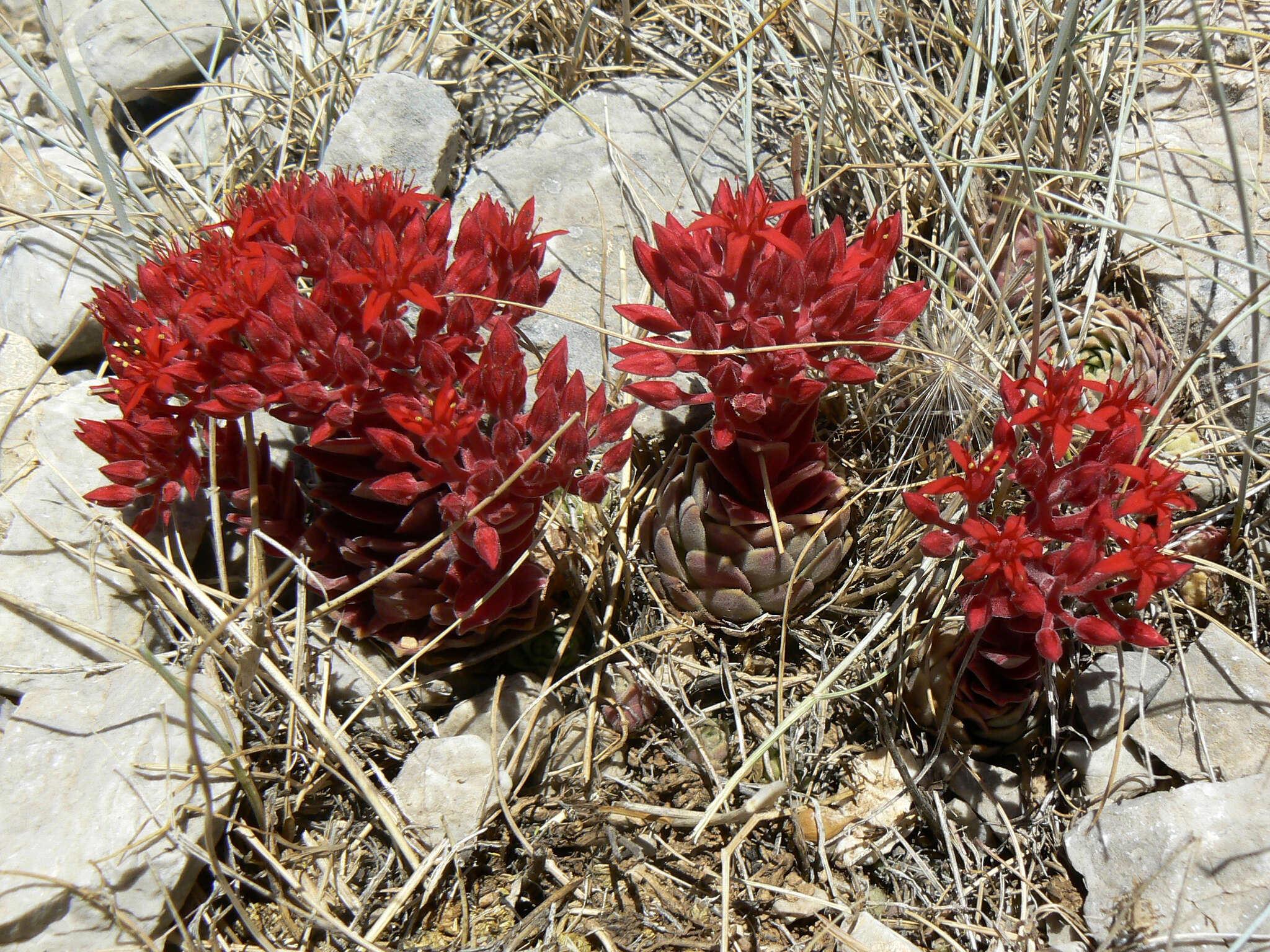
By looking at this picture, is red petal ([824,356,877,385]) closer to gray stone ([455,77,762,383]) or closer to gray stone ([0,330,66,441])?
gray stone ([455,77,762,383])

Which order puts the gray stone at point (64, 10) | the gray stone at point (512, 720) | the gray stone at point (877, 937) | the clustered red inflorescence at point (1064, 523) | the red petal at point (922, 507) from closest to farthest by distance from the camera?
1. the clustered red inflorescence at point (1064, 523)
2. the red petal at point (922, 507)
3. the gray stone at point (877, 937)
4. the gray stone at point (512, 720)
5. the gray stone at point (64, 10)

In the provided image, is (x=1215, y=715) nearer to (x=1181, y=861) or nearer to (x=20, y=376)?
(x=1181, y=861)

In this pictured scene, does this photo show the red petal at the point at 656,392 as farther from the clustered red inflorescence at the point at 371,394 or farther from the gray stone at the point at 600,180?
the gray stone at the point at 600,180

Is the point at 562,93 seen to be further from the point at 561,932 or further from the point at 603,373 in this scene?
the point at 561,932

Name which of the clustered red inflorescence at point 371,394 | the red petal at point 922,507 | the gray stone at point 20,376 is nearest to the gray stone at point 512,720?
the clustered red inflorescence at point 371,394

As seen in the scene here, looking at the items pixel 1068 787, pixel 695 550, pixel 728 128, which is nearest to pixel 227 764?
pixel 695 550

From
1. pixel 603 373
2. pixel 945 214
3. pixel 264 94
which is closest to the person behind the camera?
pixel 603 373

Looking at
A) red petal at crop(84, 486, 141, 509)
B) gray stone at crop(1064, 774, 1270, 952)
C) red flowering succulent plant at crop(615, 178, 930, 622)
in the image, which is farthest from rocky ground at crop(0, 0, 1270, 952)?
red flowering succulent plant at crop(615, 178, 930, 622)
